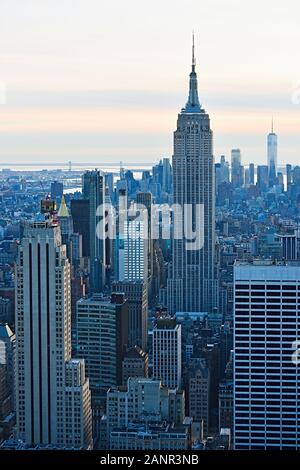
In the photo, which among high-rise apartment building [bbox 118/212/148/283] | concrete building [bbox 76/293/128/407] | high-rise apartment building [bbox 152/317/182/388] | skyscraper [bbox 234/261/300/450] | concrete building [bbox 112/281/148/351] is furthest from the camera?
high-rise apartment building [bbox 118/212/148/283]

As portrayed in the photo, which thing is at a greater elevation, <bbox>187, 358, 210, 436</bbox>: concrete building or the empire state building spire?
the empire state building spire

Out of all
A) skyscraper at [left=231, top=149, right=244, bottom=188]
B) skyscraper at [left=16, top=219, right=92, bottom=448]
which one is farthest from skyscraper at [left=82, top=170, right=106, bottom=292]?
skyscraper at [left=231, top=149, right=244, bottom=188]

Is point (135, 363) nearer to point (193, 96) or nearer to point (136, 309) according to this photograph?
point (136, 309)

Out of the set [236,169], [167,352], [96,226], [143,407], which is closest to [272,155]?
[236,169]

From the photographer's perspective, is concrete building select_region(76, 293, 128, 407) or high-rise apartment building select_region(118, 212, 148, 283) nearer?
concrete building select_region(76, 293, 128, 407)

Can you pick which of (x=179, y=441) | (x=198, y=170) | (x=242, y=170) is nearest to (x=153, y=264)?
(x=198, y=170)

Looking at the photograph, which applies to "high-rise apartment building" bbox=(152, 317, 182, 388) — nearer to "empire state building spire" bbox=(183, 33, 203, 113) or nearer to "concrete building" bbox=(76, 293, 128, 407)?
"concrete building" bbox=(76, 293, 128, 407)

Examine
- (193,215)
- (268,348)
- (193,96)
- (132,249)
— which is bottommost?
(268,348)
